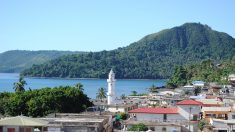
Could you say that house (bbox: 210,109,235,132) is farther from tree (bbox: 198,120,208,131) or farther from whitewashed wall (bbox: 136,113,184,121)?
whitewashed wall (bbox: 136,113,184,121)

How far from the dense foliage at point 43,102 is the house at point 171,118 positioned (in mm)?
10033

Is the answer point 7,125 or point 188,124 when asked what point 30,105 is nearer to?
point 188,124

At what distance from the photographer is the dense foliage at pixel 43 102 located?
175ft

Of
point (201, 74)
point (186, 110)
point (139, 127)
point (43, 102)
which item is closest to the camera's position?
point (139, 127)

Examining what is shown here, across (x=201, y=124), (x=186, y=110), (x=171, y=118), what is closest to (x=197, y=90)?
(x=186, y=110)

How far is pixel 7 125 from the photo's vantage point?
27312 mm

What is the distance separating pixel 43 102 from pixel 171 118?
15.0 metres

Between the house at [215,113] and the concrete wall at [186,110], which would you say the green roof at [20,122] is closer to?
the concrete wall at [186,110]

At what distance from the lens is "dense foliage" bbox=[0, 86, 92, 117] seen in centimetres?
5328

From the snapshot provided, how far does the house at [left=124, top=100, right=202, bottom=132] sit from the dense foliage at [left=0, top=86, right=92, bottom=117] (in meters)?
10.0

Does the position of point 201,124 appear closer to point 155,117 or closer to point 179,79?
point 155,117

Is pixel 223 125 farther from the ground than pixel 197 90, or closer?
closer

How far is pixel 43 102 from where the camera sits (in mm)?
53750

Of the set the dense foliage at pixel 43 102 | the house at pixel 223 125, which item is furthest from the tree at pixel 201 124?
the dense foliage at pixel 43 102
